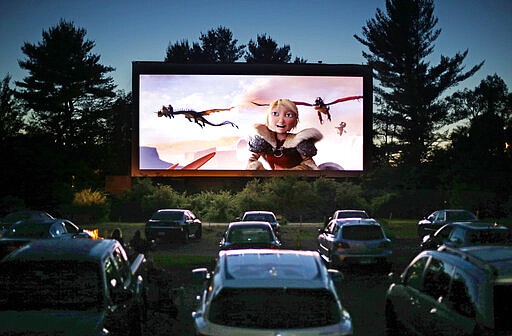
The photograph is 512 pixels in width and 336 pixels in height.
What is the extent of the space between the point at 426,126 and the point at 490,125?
1035cm

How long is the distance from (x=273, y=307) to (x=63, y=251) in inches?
121

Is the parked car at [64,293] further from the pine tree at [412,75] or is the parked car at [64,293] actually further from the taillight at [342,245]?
the pine tree at [412,75]

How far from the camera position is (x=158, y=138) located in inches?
2080

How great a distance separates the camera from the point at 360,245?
19.3 m

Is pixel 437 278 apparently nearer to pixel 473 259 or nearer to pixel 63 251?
pixel 473 259

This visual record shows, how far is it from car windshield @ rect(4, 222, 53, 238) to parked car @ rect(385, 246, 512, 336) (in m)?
13.5

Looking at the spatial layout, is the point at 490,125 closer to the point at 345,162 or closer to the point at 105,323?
the point at 345,162

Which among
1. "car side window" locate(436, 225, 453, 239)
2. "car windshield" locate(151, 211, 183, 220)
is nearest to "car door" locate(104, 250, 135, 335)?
"car side window" locate(436, 225, 453, 239)

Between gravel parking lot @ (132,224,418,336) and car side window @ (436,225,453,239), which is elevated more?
car side window @ (436,225,453,239)

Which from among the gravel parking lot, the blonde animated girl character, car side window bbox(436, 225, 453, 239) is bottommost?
the gravel parking lot

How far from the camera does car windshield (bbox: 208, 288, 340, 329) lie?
6.67 meters

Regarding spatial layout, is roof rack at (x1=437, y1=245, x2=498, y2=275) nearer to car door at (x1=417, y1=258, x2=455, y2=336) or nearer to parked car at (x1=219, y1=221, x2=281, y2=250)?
car door at (x1=417, y1=258, x2=455, y2=336)

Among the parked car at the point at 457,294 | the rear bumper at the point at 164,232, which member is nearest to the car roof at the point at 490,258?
the parked car at the point at 457,294

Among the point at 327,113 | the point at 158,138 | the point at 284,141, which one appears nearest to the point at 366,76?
the point at 327,113
